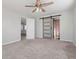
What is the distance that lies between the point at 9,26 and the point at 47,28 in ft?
12.8

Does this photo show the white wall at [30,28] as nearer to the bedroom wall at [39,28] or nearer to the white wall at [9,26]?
the bedroom wall at [39,28]

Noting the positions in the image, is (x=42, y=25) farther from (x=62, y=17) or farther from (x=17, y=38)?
(x=17, y=38)

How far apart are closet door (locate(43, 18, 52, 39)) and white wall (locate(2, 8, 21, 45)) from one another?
2.80m

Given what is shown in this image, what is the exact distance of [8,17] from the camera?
5816 mm

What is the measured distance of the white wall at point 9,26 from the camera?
17.5ft

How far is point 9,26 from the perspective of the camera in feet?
19.2

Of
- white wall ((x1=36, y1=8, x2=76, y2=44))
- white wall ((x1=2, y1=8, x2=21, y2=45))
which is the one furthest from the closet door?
white wall ((x1=2, y1=8, x2=21, y2=45))

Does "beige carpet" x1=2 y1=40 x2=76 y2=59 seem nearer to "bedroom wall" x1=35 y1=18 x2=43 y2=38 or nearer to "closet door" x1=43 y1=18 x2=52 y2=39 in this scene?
"closet door" x1=43 y1=18 x2=52 y2=39

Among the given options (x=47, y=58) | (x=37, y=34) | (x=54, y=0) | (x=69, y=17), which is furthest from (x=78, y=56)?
(x=37, y=34)

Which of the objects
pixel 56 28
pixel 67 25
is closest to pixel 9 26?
pixel 67 25

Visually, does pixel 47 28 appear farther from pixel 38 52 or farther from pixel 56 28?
pixel 38 52

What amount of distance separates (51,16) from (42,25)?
1446 mm

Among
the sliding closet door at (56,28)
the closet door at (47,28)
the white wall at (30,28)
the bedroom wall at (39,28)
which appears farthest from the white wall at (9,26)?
the sliding closet door at (56,28)

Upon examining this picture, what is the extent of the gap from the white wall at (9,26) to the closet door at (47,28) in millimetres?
2800
